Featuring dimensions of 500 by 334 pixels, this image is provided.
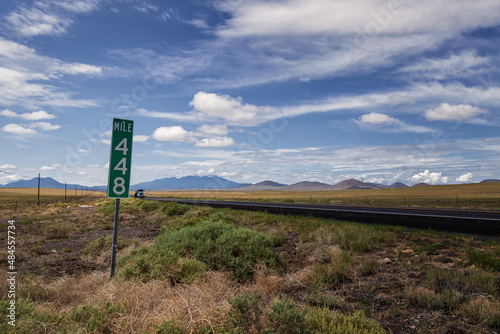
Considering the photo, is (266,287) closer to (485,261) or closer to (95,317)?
(95,317)

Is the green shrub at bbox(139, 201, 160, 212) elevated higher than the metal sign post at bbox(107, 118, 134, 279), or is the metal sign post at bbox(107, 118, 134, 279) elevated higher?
the metal sign post at bbox(107, 118, 134, 279)

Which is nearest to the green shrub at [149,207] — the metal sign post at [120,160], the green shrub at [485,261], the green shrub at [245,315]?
the metal sign post at [120,160]

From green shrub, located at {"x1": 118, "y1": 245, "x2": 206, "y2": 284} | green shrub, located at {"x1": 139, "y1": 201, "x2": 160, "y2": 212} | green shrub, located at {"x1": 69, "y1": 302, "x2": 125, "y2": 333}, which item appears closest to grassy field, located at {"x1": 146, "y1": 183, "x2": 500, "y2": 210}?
green shrub, located at {"x1": 139, "y1": 201, "x2": 160, "y2": 212}

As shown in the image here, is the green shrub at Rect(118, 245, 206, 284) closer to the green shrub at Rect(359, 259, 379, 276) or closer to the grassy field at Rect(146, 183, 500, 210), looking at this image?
the green shrub at Rect(359, 259, 379, 276)

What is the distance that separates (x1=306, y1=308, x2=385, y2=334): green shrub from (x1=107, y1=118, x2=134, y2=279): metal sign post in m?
4.10

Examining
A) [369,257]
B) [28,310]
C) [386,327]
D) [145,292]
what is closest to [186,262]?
[145,292]

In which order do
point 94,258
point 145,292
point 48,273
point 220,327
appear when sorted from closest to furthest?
1. point 220,327
2. point 145,292
3. point 48,273
4. point 94,258

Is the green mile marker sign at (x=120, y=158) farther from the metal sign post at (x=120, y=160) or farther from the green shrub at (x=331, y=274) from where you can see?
the green shrub at (x=331, y=274)

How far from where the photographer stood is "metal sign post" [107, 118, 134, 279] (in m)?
6.16

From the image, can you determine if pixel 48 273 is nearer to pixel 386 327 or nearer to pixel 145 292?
pixel 145 292

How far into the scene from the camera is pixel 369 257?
882 cm

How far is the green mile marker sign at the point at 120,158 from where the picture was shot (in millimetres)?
6160

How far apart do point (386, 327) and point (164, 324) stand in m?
3.45

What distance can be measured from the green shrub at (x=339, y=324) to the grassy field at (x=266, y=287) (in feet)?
0.07
